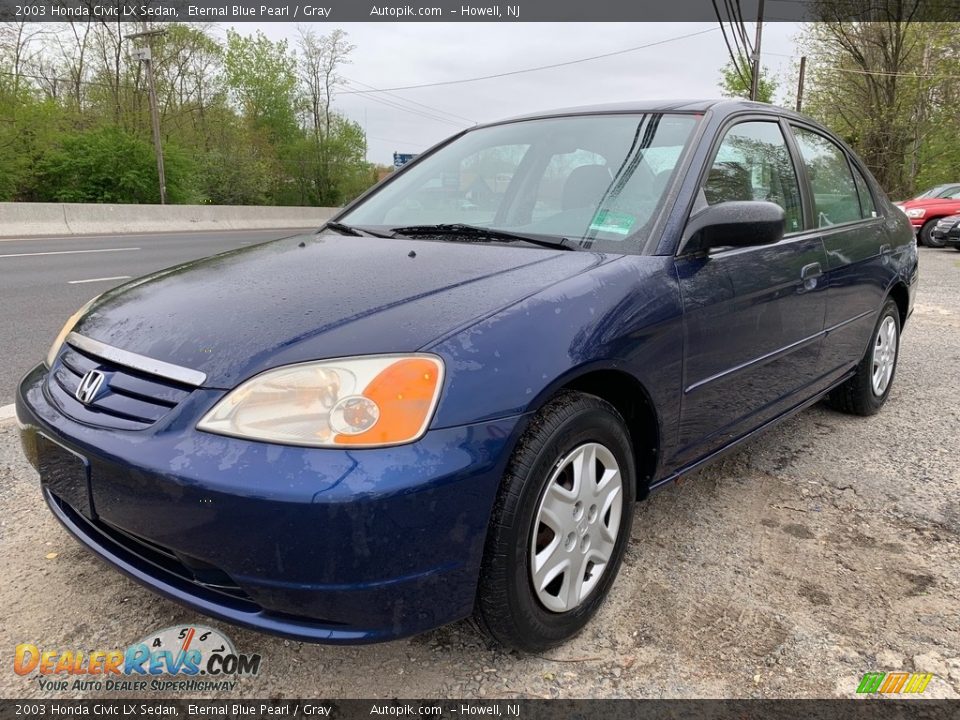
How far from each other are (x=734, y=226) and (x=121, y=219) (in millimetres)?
19852

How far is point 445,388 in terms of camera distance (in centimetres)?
157

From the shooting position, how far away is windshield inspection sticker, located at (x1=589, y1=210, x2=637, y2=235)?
2.29 m

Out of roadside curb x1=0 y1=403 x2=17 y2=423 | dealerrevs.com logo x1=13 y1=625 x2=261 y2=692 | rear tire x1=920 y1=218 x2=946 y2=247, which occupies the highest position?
rear tire x1=920 y1=218 x2=946 y2=247

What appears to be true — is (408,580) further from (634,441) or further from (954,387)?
(954,387)

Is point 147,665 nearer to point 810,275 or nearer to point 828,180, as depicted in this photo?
point 810,275

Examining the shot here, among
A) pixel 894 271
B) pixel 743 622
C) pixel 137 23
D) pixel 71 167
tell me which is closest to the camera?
pixel 743 622

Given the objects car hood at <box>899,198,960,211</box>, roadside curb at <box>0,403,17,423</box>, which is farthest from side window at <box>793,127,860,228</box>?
car hood at <box>899,198,960,211</box>

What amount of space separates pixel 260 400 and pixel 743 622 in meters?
1.58

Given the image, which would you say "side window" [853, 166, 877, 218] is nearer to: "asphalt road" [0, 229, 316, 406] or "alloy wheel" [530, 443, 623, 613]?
"alloy wheel" [530, 443, 623, 613]

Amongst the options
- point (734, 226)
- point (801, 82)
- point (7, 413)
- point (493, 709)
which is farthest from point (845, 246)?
point (801, 82)

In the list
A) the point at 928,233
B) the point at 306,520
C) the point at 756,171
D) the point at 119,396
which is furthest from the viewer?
the point at 928,233

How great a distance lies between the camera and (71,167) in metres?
23.5

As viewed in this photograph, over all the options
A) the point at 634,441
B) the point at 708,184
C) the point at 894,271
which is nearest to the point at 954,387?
the point at 894,271

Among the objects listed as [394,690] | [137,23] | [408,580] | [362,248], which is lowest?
[394,690]
